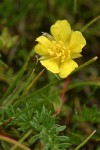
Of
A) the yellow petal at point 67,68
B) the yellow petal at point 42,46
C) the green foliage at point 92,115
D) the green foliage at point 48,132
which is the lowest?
the green foliage at point 92,115

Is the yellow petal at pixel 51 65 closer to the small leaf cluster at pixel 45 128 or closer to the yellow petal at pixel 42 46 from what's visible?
the yellow petal at pixel 42 46

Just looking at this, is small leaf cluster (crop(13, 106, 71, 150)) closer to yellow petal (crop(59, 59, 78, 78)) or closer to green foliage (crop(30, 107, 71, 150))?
green foliage (crop(30, 107, 71, 150))

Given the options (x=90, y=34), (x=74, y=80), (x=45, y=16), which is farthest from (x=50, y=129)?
(x=45, y=16)

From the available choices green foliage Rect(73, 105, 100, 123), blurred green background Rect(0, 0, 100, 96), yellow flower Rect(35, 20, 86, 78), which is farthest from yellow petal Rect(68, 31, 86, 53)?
blurred green background Rect(0, 0, 100, 96)

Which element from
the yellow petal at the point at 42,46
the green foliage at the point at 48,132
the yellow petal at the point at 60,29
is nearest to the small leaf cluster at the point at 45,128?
the green foliage at the point at 48,132

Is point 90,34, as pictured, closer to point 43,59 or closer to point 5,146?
point 43,59
